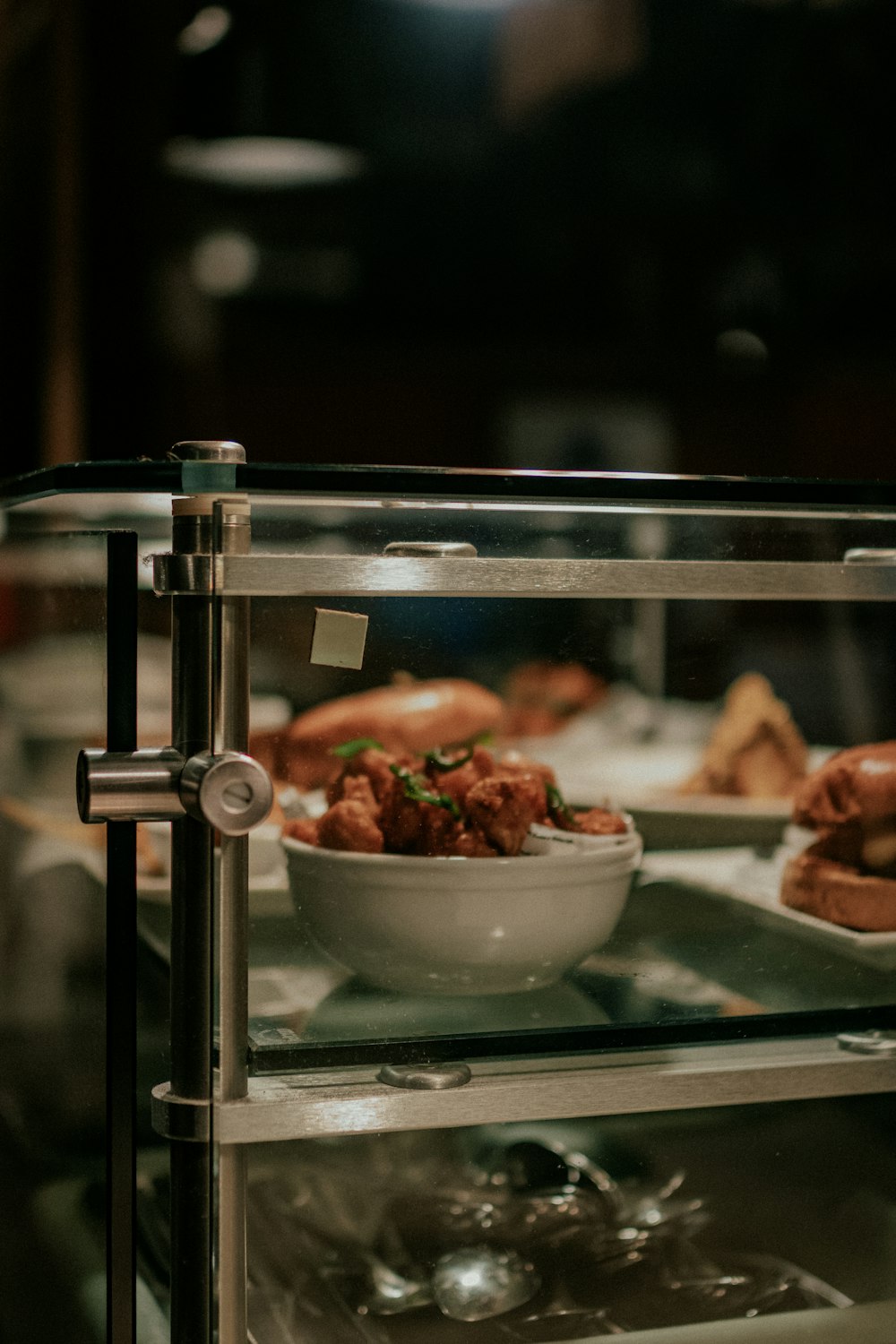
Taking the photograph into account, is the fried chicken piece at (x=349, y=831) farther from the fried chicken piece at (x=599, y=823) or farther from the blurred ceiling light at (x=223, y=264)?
the blurred ceiling light at (x=223, y=264)

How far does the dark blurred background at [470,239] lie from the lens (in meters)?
3.26

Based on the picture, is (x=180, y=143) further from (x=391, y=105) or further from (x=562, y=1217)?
(x=562, y=1217)

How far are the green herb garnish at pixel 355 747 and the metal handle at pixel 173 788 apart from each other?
6 centimetres

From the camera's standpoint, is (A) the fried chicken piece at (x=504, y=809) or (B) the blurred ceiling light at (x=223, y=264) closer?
(A) the fried chicken piece at (x=504, y=809)

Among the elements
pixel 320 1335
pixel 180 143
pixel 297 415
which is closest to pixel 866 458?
pixel 297 415

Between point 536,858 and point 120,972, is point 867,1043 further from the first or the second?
point 120,972

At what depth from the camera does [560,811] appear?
656 mm

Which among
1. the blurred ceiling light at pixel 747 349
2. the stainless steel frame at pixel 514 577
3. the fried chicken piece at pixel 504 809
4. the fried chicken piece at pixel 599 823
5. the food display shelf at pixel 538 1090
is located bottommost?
the food display shelf at pixel 538 1090

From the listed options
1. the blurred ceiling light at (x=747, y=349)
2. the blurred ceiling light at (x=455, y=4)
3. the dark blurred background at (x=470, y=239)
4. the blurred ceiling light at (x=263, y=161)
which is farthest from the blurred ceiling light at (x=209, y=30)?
the blurred ceiling light at (x=747, y=349)

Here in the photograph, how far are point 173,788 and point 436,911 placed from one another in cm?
12

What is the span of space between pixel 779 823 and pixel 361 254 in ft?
9.63

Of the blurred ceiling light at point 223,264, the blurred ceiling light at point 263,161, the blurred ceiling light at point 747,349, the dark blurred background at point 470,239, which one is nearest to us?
the blurred ceiling light at point 263,161

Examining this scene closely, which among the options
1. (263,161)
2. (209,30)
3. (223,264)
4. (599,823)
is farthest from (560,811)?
(223,264)

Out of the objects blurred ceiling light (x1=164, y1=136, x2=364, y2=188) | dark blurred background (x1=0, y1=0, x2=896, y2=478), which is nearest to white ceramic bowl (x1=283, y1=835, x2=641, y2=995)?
blurred ceiling light (x1=164, y1=136, x2=364, y2=188)
